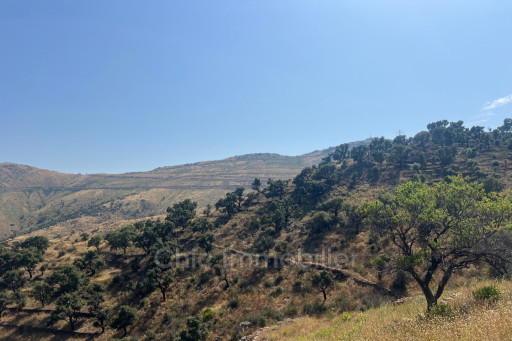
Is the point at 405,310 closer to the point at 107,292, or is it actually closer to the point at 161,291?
the point at 161,291

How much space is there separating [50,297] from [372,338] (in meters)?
59.6

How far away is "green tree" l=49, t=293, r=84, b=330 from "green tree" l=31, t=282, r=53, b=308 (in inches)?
259

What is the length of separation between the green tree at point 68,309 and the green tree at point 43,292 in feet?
21.6

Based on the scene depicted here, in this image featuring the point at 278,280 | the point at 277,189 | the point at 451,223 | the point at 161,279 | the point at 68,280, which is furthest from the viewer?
the point at 277,189

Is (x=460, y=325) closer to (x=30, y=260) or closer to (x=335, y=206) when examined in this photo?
(x=335, y=206)

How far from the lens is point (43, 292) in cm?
4300

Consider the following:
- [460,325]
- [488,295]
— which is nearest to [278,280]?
[488,295]

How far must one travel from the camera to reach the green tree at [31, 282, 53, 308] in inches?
1686

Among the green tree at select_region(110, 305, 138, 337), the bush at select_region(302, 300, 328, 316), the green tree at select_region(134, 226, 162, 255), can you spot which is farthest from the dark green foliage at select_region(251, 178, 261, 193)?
the green tree at select_region(110, 305, 138, 337)

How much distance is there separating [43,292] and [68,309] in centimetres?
1085

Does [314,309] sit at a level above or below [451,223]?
below

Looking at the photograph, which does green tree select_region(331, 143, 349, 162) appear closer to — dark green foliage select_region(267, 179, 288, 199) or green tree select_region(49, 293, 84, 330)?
dark green foliage select_region(267, 179, 288, 199)

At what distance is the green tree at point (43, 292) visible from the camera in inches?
1686

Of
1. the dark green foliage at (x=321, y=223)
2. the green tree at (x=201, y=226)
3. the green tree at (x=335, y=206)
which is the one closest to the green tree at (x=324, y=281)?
the dark green foliage at (x=321, y=223)
